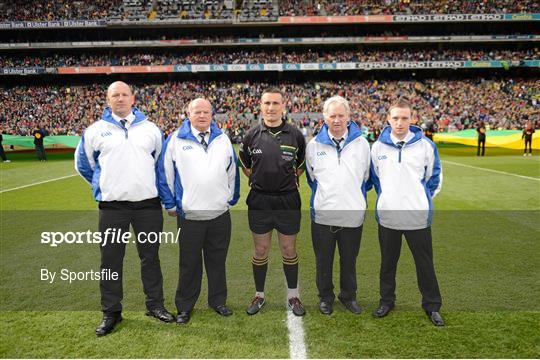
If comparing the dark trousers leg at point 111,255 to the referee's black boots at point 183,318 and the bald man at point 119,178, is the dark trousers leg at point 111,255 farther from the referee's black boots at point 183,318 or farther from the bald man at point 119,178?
the referee's black boots at point 183,318

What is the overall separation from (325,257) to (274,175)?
3.29 ft

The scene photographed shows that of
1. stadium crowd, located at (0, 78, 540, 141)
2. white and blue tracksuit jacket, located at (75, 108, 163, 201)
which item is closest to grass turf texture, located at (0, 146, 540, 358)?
white and blue tracksuit jacket, located at (75, 108, 163, 201)

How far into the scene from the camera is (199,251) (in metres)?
3.82

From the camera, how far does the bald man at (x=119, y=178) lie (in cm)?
356

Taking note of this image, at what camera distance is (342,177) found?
376cm

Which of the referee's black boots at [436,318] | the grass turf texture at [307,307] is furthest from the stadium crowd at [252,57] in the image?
the referee's black boots at [436,318]

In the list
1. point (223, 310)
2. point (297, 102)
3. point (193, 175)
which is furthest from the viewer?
point (297, 102)

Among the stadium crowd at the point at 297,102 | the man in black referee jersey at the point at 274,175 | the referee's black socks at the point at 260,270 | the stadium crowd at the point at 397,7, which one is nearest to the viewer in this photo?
the man in black referee jersey at the point at 274,175

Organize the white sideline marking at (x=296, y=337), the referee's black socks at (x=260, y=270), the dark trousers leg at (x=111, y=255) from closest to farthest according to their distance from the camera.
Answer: the white sideline marking at (x=296, y=337) < the dark trousers leg at (x=111, y=255) < the referee's black socks at (x=260, y=270)

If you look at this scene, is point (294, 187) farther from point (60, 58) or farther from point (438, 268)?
point (60, 58)

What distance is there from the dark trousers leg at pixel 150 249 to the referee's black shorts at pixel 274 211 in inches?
36.5

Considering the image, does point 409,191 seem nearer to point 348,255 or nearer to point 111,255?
point 348,255

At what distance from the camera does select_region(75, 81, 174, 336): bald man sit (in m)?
3.56

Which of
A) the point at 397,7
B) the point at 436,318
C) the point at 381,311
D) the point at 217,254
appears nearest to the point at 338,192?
the point at 381,311
